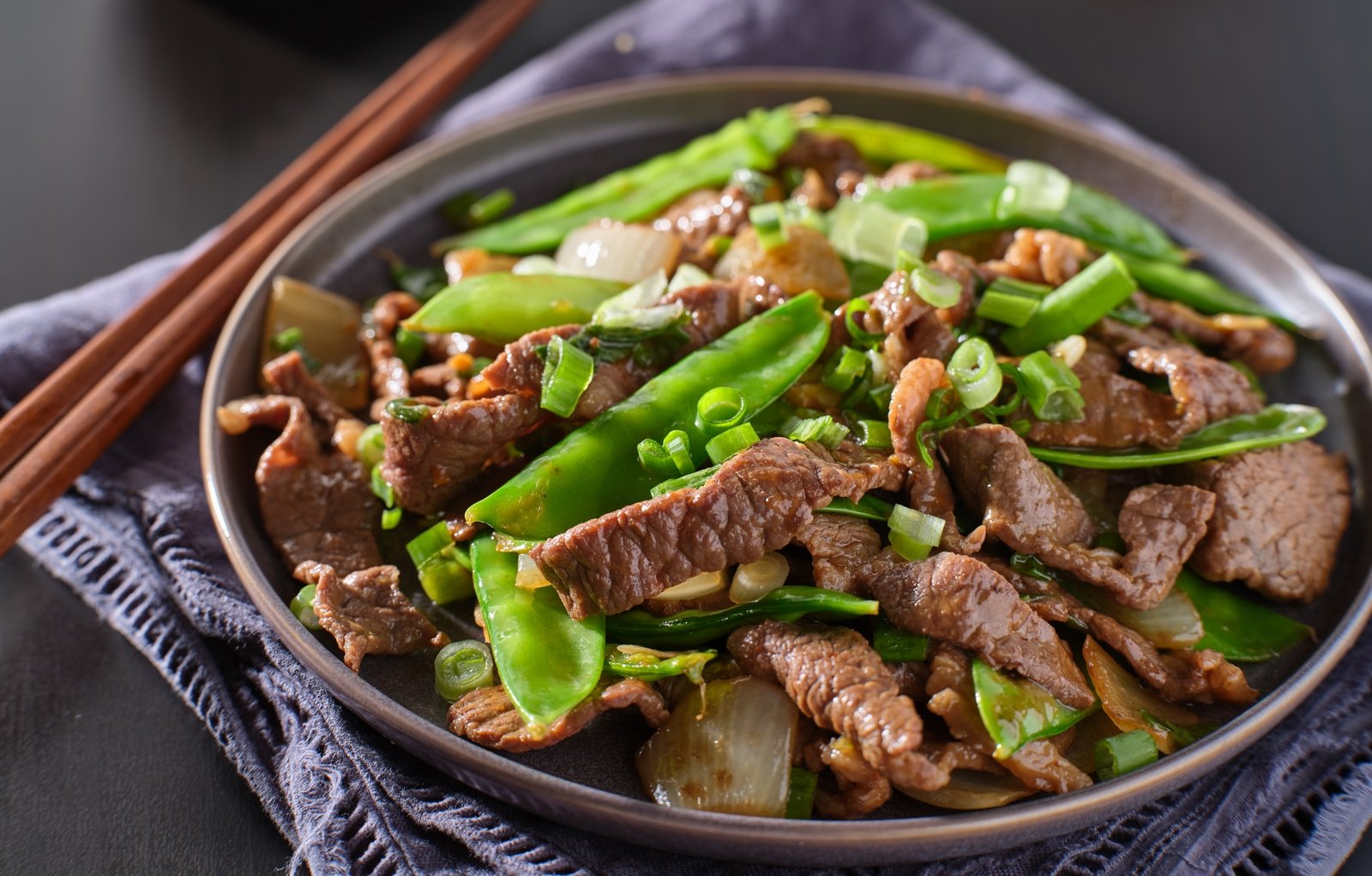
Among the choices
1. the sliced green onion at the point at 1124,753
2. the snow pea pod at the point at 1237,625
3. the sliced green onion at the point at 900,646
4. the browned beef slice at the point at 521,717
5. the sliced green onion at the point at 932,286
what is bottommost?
the sliced green onion at the point at 1124,753

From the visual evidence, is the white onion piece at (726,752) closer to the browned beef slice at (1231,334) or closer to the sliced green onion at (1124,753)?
the sliced green onion at (1124,753)

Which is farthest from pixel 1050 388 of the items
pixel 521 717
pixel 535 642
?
Answer: pixel 521 717

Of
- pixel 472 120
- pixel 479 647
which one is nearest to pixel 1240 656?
pixel 479 647

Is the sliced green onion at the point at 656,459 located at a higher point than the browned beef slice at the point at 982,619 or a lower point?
higher

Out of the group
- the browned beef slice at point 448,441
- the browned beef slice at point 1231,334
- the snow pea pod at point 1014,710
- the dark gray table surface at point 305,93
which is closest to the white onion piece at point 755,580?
the snow pea pod at point 1014,710

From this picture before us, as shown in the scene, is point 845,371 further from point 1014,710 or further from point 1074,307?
point 1014,710

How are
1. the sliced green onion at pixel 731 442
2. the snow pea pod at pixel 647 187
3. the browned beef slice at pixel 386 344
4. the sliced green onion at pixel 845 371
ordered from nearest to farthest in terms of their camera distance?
the sliced green onion at pixel 731 442 < the sliced green onion at pixel 845 371 < the browned beef slice at pixel 386 344 < the snow pea pod at pixel 647 187

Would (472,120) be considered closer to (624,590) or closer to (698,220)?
(698,220)
